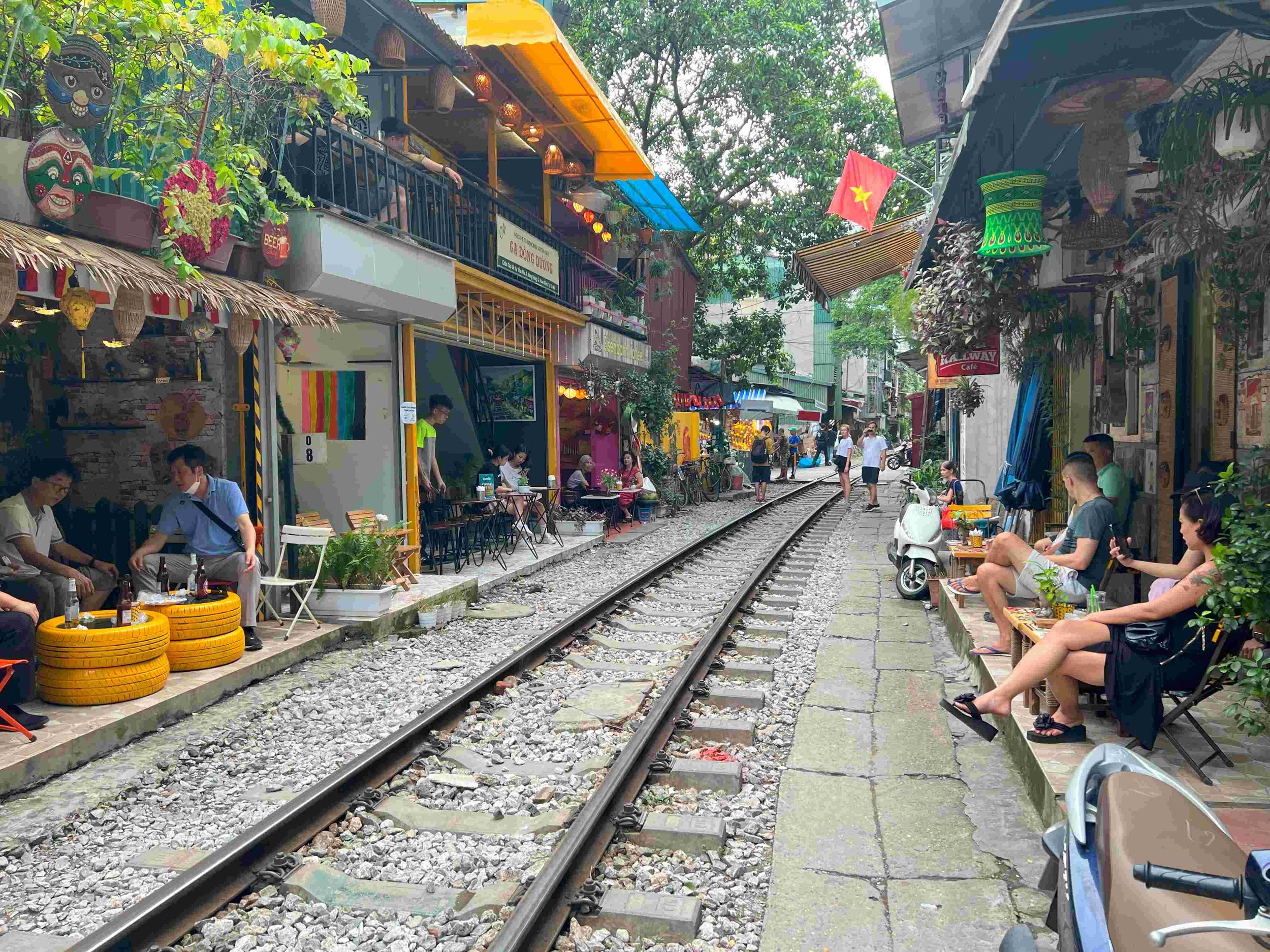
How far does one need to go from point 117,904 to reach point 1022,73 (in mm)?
4879

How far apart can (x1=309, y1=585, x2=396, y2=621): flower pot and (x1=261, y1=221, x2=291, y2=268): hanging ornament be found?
283cm

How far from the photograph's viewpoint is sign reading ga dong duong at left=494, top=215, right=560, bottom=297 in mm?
12852

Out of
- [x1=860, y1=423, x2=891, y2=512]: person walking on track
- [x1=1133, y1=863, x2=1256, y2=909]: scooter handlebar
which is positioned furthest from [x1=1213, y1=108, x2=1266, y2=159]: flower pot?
[x1=860, y1=423, x2=891, y2=512]: person walking on track

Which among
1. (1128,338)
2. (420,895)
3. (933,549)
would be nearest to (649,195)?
(933,549)

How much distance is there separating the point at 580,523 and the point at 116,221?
Answer: 10033 mm

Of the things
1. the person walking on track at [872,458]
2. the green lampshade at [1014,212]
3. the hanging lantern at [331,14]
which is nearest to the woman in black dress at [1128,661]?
the green lampshade at [1014,212]

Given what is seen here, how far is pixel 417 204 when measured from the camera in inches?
418

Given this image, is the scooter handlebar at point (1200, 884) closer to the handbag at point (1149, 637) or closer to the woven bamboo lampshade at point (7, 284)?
the handbag at point (1149, 637)

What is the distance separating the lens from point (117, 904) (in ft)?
A: 12.0

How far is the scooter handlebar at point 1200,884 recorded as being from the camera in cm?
164

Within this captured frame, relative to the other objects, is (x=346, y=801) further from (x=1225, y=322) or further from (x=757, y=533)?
Result: (x=757, y=533)

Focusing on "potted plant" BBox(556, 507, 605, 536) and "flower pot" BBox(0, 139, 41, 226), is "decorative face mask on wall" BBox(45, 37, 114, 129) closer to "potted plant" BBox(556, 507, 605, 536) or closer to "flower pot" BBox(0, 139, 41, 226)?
"flower pot" BBox(0, 139, 41, 226)

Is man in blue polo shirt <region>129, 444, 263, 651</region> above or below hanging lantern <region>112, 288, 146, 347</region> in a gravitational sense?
below

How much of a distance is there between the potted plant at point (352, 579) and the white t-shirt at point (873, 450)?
1427 centimetres
